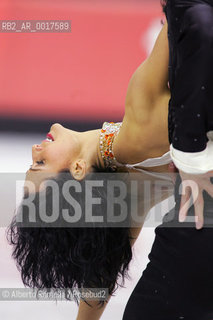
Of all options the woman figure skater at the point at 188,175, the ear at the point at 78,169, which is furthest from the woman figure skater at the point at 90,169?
the woman figure skater at the point at 188,175

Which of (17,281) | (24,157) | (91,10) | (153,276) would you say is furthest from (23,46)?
(153,276)

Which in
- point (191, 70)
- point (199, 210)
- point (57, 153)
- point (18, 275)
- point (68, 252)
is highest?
point (191, 70)

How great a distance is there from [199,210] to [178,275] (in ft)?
0.65

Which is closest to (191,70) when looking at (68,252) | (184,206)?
(184,206)

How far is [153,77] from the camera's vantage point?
1.50m

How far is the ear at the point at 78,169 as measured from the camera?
1.72 meters

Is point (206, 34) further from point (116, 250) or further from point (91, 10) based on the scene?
point (91, 10)

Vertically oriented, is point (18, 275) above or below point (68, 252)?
below

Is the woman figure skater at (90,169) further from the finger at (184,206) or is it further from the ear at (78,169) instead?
the finger at (184,206)

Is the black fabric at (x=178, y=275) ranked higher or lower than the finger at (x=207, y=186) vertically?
lower

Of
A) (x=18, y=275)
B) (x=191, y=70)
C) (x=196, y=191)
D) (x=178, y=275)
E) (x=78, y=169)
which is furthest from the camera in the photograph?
(x=18, y=275)

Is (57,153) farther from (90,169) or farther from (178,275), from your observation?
(178,275)

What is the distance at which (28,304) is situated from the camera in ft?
7.16

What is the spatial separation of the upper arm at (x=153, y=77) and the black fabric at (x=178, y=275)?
0.76 feet
